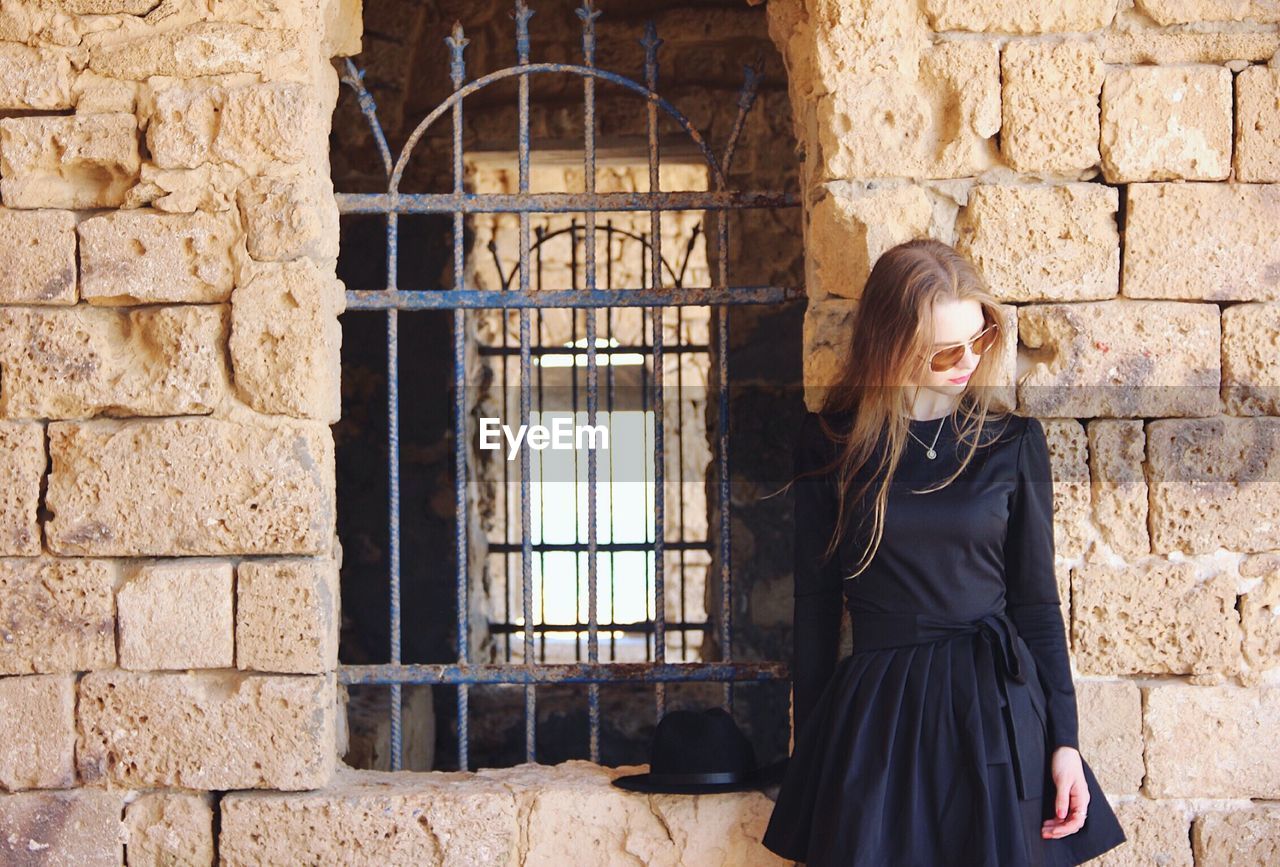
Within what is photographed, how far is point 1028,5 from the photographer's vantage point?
2836mm

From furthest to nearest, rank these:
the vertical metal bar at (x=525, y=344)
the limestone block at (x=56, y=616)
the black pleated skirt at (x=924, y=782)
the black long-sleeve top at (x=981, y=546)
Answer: the vertical metal bar at (x=525, y=344) < the limestone block at (x=56, y=616) < the black long-sleeve top at (x=981, y=546) < the black pleated skirt at (x=924, y=782)

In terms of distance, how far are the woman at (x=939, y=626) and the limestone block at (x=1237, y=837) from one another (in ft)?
1.62

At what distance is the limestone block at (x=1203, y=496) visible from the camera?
2.83 metres

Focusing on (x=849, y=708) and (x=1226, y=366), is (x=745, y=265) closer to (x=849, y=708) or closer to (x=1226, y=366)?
(x=1226, y=366)

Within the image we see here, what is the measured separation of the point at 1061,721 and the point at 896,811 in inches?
15.2

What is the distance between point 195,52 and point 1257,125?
2.56 metres

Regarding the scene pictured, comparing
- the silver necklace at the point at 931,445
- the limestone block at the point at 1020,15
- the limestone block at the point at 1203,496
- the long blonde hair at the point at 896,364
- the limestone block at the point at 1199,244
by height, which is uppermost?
the limestone block at the point at 1020,15

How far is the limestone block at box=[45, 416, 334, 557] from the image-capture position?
9.53ft

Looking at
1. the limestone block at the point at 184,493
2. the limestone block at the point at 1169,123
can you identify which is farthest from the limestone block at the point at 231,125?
the limestone block at the point at 1169,123

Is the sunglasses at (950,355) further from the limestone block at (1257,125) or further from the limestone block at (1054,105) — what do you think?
the limestone block at (1257,125)

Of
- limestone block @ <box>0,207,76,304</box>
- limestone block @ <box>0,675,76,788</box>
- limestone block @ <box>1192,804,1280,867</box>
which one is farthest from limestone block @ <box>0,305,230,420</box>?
limestone block @ <box>1192,804,1280,867</box>

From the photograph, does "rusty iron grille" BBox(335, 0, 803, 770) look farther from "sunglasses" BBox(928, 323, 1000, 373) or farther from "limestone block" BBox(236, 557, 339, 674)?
"sunglasses" BBox(928, 323, 1000, 373)

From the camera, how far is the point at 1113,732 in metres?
2.83

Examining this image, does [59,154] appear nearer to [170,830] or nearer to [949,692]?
[170,830]
